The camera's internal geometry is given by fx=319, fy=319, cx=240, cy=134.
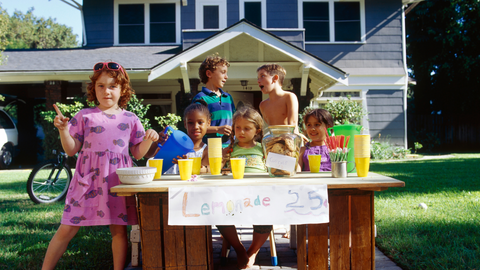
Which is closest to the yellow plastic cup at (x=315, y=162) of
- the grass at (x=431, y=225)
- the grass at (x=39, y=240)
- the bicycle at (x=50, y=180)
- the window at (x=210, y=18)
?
the grass at (x=431, y=225)

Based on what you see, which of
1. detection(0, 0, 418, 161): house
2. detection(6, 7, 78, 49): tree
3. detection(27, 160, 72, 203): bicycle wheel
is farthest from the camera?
detection(6, 7, 78, 49): tree

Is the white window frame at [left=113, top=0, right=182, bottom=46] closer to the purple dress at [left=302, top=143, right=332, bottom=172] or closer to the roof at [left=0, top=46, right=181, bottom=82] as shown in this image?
the roof at [left=0, top=46, right=181, bottom=82]

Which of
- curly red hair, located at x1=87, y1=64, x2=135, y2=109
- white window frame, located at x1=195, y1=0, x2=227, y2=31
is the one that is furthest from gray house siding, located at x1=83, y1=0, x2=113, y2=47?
curly red hair, located at x1=87, y1=64, x2=135, y2=109

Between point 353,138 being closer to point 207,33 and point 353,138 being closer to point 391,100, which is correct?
point 207,33

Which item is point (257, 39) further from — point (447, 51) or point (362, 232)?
point (447, 51)

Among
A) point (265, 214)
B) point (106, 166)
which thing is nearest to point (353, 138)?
point (265, 214)

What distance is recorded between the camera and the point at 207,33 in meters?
9.49

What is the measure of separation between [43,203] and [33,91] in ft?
34.3

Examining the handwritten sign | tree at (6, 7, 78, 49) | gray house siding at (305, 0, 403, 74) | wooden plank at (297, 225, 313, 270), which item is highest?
tree at (6, 7, 78, 49)

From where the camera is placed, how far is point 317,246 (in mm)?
1975

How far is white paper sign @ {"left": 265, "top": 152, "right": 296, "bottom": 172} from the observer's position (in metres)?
2.07

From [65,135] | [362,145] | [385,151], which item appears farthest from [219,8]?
[362,145]

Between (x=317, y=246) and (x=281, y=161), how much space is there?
22.3 inches

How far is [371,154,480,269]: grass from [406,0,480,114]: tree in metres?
12.2
